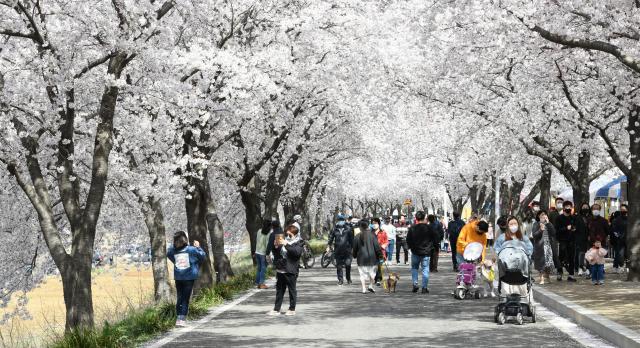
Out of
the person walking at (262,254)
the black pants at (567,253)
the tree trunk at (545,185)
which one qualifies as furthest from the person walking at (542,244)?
the tree trunk at (545,185)

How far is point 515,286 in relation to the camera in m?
15.2

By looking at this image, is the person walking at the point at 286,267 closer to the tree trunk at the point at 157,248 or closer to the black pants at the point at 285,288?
the black pants at the point at 285,288

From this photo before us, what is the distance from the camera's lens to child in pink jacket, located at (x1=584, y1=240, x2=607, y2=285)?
21391 mm

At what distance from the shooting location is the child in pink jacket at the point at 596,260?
21391 mm

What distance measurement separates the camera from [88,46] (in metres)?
19.0

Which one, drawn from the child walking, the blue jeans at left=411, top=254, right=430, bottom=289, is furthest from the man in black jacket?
the child walking

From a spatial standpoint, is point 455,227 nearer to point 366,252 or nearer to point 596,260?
point 366,252

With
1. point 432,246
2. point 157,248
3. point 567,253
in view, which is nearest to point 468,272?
point 432,246

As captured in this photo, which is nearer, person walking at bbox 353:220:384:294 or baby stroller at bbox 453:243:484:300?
baby stroller at bbox 453:243:484:300

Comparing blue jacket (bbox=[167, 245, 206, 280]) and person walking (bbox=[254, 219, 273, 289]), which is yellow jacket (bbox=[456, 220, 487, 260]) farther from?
blue jacket (bbox=[167, 245, 206, 280])

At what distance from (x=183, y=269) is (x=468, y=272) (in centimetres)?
687

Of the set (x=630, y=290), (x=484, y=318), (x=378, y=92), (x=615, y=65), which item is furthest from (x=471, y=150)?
(x=484, y=318)

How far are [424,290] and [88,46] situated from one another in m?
8.68

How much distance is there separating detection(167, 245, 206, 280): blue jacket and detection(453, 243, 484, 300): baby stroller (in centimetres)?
622
